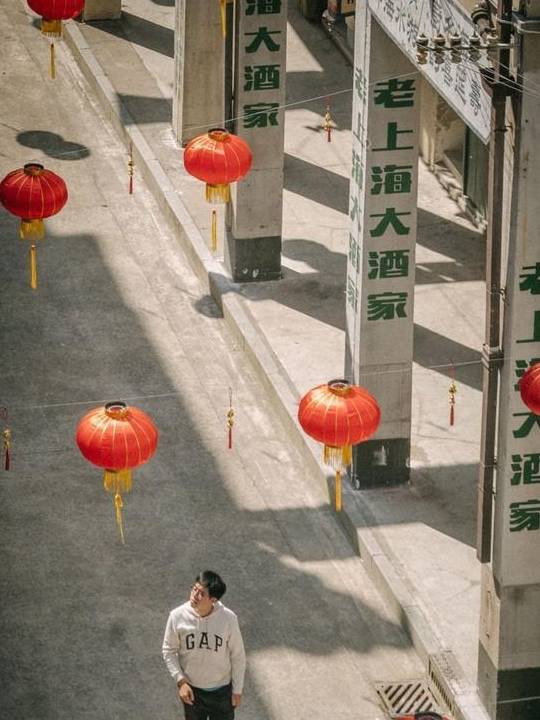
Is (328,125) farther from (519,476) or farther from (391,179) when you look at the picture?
(519,476)

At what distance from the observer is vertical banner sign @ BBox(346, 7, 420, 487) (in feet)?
76.4

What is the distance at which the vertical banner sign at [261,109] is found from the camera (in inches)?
1140

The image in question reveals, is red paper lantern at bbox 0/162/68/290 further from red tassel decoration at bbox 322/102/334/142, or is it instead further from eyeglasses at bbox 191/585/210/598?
eyeglasses at bbox 191/585/210/598

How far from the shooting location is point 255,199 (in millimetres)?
30250

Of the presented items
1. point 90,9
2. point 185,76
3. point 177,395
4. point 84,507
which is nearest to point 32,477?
point 84,507

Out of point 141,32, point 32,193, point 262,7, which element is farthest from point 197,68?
point 32,193

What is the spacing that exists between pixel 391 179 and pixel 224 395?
520 centimetres

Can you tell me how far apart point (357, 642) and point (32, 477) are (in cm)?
→ 514

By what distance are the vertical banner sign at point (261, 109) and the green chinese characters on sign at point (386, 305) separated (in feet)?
19.8

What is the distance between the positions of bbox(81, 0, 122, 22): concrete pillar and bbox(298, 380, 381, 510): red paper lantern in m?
18.4

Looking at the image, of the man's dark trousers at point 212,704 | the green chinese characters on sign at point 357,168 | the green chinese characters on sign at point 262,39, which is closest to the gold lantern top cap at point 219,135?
the green chinese characters on sign at point 262,39

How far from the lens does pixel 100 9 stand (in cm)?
3919

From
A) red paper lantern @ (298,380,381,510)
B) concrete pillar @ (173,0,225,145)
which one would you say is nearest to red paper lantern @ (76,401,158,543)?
red paper lantern @ (298,380,381,510)

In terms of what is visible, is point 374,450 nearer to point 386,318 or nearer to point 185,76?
point 386,318
